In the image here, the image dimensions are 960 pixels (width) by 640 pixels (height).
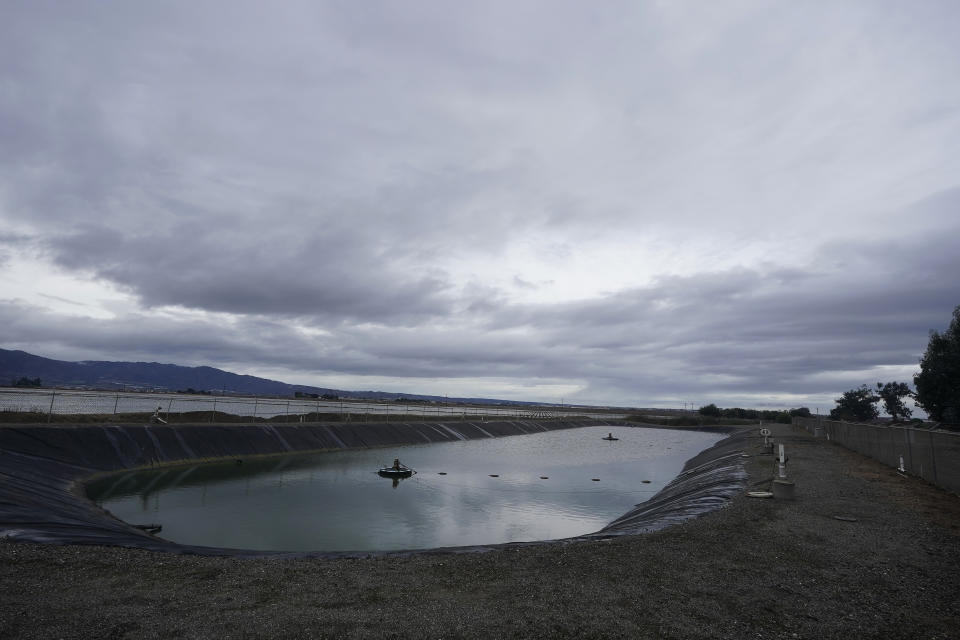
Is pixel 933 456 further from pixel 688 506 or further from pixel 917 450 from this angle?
pixel 688 506

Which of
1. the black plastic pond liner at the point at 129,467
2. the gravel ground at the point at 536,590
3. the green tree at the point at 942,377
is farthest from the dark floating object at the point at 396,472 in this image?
the green tree at the point at 942,377

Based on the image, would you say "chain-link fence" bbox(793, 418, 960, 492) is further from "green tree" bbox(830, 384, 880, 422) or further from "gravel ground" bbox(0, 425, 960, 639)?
"green tree" bbox(830, 384, 880, 422)

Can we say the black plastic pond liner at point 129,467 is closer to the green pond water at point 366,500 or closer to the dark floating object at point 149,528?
the dark floating object at point 149,528

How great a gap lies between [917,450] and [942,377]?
44940 mm

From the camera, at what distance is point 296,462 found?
127 ft

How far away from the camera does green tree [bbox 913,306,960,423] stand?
178 ft

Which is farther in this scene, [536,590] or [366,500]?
[366,500]

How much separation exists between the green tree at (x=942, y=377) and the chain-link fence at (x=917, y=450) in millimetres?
28656

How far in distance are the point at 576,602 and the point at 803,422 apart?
8984 centimetres

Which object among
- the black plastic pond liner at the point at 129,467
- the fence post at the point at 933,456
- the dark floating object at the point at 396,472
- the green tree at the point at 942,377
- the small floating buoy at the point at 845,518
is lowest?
the dark floating object at the point at 396,472

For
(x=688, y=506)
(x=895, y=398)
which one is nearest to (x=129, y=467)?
(x=688, y=506)

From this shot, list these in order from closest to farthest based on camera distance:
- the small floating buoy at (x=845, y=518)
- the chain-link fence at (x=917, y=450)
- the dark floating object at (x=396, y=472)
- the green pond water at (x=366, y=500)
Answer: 1. the small floating buoy at (x=845, y=518)
2. the chain-link fence at (x=917, y=450)
3. the green pond water at (x=366, y=500)
4. the dark floating object at (x=396, y=472)

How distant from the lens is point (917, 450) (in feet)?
73.0

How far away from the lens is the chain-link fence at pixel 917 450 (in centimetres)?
1819
